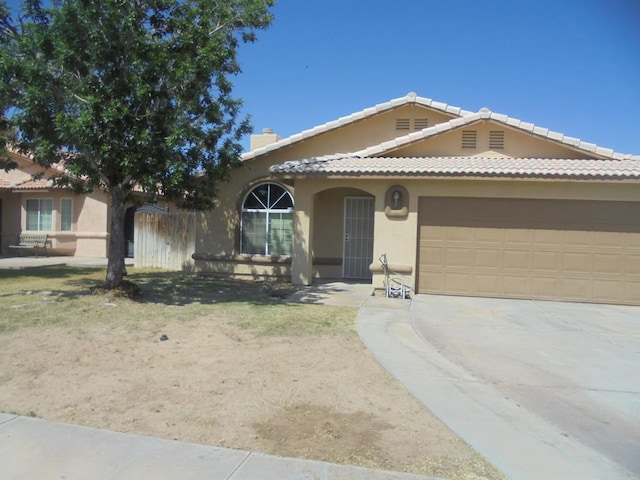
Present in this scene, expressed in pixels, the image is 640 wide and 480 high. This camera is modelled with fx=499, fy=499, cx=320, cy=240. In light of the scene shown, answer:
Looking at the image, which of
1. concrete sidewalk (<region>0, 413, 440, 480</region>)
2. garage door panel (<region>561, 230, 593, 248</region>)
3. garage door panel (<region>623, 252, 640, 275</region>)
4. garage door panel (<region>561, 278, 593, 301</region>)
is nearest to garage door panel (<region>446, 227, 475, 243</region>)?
garage door panel (<region>561, 230, 593, 248</region>)

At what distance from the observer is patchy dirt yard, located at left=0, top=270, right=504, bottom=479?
4.25 m

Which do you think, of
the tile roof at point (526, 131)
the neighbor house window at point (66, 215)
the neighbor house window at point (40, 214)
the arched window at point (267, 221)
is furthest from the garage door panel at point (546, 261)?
the neighbor house window at point (40, 214)

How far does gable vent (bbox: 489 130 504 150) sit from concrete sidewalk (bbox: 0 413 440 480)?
11689 millimetres

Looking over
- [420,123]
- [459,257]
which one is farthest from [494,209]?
[420,123]

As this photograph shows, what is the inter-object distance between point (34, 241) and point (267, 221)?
480 inches

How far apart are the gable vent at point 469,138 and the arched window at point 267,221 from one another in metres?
5.22

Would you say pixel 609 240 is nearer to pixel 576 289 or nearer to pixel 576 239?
pixel 576 239

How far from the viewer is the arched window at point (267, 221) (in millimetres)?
14992

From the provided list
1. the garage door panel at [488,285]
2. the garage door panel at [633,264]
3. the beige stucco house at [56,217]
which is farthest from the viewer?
the beige stucco house at [56,217]

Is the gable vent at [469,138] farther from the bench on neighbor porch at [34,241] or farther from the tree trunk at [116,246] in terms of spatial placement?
the bench on neighbor porch at [34,241]

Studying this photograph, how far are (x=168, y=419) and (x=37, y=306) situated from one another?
6.56m

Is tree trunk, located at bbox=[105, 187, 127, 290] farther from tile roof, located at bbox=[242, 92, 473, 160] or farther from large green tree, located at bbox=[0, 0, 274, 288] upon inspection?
tile roof, located at bbox=[242, 92, 473, 160]

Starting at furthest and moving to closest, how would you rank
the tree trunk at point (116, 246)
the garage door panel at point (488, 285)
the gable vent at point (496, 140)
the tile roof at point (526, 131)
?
the gable vent at point (496, 140)
the tile roof at point (526, 131)
the garage door panel at point (488, 285)
the tree trunk at point (116, 246)

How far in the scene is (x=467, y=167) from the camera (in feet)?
39.6
